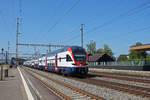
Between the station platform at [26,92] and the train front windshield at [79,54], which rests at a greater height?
the train front windshield at [79,54]

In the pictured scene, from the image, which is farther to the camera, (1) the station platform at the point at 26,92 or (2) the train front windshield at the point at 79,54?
(2) the train front windshield at the point at 79,54

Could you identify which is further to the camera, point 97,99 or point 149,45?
point 149,45

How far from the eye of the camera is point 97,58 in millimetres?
48281

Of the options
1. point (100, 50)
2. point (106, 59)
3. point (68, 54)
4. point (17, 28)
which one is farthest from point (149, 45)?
point (100, 50)

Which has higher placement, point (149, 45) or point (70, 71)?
point (149, 45)

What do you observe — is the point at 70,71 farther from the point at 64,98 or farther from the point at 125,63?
the point at 125,63

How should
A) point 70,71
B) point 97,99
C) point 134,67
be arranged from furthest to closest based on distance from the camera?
point 134,67 < point 70,71 < point 97,99

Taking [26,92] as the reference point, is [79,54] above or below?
above

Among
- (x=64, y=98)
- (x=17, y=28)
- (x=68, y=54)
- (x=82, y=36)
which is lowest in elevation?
(x=64, y=98)

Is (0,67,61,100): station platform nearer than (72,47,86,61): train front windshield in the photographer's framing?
Yes

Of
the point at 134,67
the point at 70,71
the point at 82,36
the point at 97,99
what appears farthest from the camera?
the point at 82,36

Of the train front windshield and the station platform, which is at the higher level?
the train front windshield

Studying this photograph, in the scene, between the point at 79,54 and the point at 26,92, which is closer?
the point at 26,92

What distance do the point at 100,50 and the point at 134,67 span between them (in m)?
83.7
